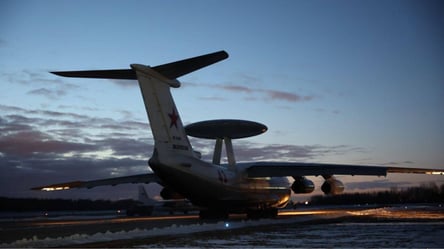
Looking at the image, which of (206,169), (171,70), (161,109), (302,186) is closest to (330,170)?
(302,186)

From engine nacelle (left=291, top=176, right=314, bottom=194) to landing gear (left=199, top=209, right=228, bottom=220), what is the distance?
13.3 ft

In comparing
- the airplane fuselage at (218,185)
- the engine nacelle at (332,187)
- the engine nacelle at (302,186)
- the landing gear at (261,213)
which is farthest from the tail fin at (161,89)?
the engine nacelle at (332,187)

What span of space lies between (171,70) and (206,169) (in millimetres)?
4939

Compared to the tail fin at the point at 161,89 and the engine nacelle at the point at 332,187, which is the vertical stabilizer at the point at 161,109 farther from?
the engine nacelle at the point at 332,187

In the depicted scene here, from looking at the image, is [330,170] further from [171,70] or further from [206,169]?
[171,70]

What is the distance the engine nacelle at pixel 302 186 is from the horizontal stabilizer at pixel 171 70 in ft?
38.1

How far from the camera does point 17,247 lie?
32.8 feet

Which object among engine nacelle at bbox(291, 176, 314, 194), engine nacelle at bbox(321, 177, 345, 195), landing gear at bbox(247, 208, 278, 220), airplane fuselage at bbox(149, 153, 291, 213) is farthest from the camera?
engine nacelle at bbox(291, 176, 314, 194)

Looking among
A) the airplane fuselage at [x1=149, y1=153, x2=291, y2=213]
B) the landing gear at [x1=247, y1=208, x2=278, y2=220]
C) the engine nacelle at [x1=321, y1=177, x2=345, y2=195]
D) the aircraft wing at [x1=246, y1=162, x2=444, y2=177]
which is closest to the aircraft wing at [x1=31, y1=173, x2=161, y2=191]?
the airplane fuselage at [x1=149, y1=153, x2=291, y2=213]

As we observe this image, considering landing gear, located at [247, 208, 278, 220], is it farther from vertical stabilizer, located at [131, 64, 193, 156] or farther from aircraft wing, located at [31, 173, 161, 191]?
vertical stabilizer, located at [131, 64, 193, 156]

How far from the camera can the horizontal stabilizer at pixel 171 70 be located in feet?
43.2

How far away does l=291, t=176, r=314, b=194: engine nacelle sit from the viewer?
2453 cm

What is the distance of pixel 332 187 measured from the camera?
78.8 ft

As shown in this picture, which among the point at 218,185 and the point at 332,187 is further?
the point at 332,187
